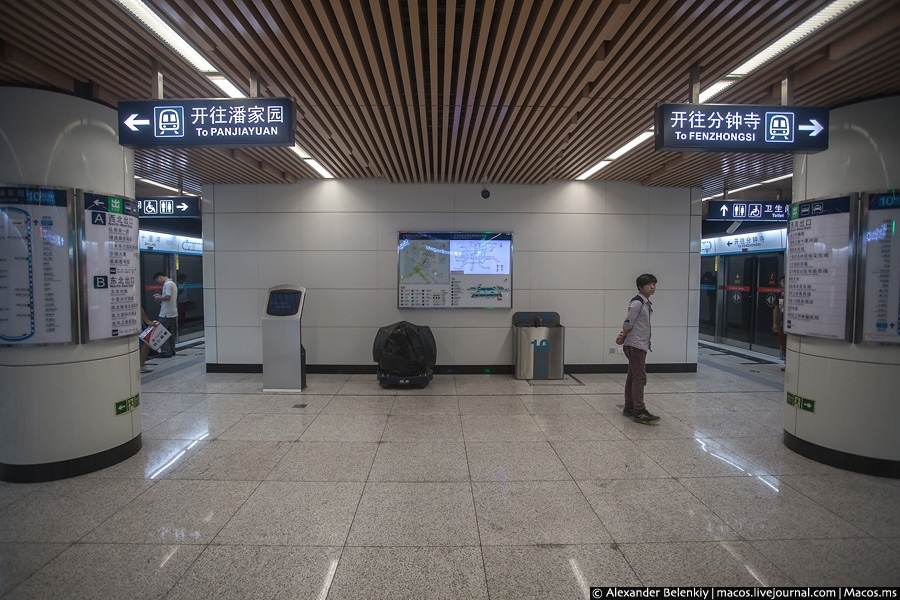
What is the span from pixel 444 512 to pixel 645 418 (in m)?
3.14

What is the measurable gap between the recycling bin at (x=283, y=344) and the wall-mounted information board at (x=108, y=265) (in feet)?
7.69

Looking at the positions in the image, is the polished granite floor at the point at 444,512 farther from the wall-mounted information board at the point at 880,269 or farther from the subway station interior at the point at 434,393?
the wall-mounted information board at the point at 880,269

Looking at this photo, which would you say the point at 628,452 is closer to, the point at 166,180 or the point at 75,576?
the point at 75,576

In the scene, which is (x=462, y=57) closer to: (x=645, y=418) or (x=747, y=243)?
(x=645, y=418)

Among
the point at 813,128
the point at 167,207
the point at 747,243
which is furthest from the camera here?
the point at 747,243

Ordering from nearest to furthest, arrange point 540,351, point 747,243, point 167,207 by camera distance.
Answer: point 167,207, point 540,351, point 747,243

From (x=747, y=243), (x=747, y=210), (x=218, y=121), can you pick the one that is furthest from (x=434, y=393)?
(x=747, y=243)

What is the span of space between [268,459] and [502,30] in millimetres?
4224

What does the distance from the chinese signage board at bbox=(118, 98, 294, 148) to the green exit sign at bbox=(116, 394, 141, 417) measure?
2481mm

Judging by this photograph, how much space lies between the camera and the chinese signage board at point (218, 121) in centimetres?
340

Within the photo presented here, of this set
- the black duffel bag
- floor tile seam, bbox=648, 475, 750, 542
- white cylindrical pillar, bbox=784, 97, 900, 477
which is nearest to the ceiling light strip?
the black duffel bag

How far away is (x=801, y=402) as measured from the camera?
4266 mm

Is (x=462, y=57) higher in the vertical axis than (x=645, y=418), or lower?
higher

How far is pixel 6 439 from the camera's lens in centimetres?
364
